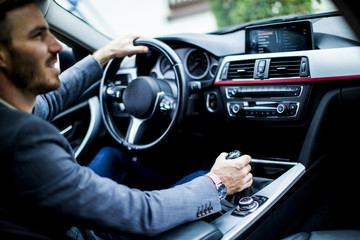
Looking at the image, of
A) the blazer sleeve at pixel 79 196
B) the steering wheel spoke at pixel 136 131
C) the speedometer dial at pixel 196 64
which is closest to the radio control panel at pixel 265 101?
the speedometer dial at pixel 196 64

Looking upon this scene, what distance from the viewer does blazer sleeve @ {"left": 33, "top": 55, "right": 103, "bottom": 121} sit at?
1687mm

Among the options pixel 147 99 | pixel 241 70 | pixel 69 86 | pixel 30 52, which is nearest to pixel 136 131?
pixel 147 99

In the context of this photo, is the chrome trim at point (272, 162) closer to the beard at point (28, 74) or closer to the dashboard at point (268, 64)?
the dashboard at point (268, 64)

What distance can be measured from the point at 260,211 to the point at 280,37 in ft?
3.25

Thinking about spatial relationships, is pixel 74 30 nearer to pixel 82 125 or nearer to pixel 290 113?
pixel 82 125

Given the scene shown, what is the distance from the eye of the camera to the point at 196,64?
2.22 metres

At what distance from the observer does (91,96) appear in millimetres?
2537

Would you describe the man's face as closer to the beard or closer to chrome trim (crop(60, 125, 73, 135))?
the beard

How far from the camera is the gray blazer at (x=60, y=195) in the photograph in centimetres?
84

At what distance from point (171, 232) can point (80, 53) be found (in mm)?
1678

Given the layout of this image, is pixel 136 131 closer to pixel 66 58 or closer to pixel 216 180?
pixel 66 58

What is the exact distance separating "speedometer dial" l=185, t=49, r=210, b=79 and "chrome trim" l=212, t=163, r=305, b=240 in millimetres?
859

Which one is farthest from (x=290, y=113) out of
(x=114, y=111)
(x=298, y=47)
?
(x=114, y=111)

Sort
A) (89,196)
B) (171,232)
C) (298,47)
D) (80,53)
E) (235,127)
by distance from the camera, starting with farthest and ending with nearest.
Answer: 1. (80,53)
2. (235,127)
3. (298,47)
4. (171,232)
5. (89,196)
